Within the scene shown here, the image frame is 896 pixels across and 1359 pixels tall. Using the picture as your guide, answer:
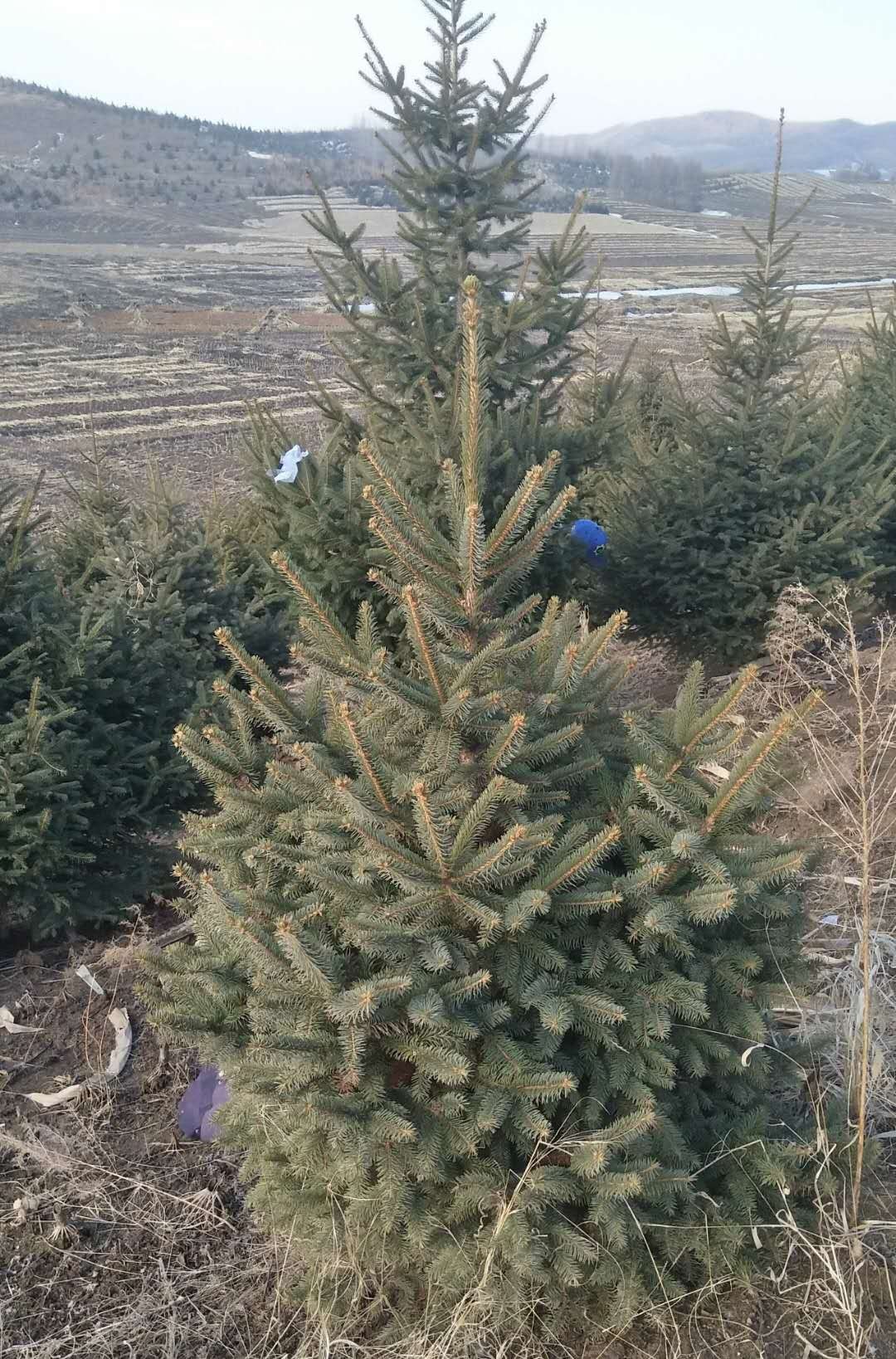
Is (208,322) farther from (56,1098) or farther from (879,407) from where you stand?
(56,1098)

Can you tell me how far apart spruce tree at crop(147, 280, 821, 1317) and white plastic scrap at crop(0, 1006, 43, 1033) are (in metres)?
1.43

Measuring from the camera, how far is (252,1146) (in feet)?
8.23

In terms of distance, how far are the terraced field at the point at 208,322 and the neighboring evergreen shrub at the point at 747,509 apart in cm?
117

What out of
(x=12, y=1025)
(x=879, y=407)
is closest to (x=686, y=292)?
(x=879, y=407)

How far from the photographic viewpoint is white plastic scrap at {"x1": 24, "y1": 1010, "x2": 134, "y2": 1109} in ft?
10.5

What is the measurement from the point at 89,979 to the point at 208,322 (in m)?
34.6

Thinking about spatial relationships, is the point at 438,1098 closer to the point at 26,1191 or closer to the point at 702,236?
the point at 26,1191

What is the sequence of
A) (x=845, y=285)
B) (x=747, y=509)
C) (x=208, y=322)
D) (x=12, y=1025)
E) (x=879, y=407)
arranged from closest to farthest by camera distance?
(x=12, y=1025)
(x=747, y=509)
(x=879, y=407)
(x=208, y=322)
(x=845, y=285)

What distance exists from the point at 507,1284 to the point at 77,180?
98.2m

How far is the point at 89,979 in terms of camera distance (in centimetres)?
382

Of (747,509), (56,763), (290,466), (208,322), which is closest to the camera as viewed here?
(56,763)

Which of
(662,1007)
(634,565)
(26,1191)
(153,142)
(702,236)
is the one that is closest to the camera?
(662,1007)

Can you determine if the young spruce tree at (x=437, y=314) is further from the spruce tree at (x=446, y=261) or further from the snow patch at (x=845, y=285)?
the snow patch at (x=845, y=285)

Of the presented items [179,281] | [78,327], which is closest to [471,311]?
[78,327]
